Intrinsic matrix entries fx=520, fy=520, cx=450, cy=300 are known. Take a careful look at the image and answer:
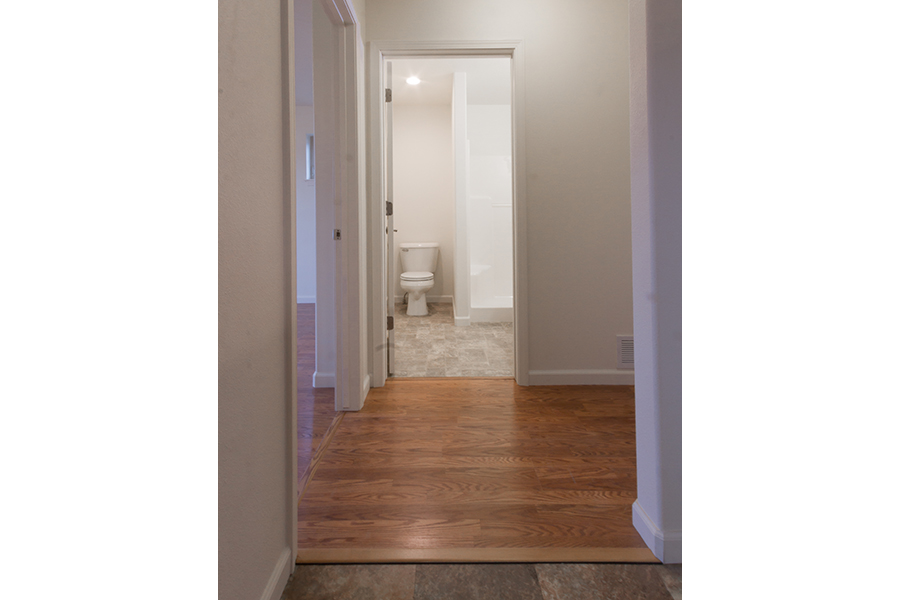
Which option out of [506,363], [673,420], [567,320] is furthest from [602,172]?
[673,420]

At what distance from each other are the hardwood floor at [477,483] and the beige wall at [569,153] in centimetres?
45

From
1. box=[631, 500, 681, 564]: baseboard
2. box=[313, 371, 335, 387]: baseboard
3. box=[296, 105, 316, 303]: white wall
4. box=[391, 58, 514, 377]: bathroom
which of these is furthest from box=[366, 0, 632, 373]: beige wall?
box=[296, 105, 316, 303]: white wall

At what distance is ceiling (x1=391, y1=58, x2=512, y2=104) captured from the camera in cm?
470

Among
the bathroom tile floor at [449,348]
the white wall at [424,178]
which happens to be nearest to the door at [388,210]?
the bathroom tile floor at [449,348]

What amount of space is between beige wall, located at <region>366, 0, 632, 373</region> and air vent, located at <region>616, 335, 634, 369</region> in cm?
3

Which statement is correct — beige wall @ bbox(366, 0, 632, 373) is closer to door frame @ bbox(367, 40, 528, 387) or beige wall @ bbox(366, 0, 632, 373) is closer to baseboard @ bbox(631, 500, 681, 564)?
door frame @ bbox(367, 40, 528, 387)

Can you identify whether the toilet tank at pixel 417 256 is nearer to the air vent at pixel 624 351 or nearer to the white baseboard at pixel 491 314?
the white baseboard at pixel 491 314

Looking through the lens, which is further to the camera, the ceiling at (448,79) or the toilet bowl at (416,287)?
the toilet bowl at (416,287)

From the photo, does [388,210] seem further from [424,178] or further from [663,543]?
[424,178]

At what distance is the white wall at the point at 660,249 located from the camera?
1.30 metres

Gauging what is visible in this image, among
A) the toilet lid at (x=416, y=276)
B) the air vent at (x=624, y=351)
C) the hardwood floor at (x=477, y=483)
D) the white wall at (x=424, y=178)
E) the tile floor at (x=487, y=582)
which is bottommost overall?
the tile floor at (x=487, y=582)
